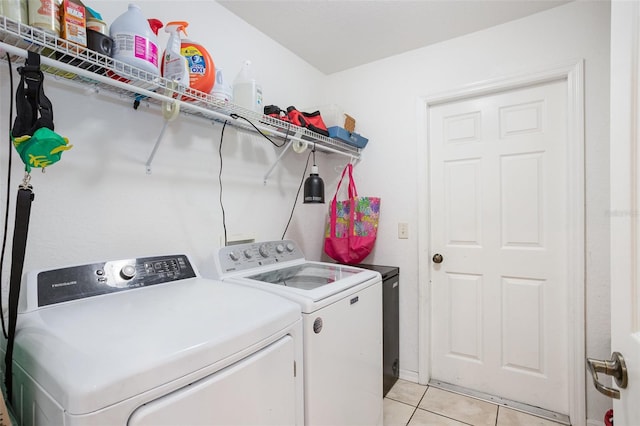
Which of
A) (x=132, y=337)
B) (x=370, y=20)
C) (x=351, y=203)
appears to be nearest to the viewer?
(x=132, y=337)

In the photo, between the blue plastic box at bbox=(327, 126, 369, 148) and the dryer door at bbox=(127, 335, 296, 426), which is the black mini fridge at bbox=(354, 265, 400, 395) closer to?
the blue plastic box at bbox=(327, 126, 369, 148)

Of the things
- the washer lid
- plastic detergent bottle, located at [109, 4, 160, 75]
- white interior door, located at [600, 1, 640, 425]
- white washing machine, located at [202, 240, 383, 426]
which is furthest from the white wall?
plastic detergent bottle, located at [109, 4, 160, 75]

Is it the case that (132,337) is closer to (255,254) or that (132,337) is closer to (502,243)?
(255,254)

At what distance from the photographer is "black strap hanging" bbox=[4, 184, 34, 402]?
0.81 m

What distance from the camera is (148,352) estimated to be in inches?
27.5

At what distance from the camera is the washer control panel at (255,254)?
1587 mm

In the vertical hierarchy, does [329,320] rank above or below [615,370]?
below

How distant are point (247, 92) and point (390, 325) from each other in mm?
1795

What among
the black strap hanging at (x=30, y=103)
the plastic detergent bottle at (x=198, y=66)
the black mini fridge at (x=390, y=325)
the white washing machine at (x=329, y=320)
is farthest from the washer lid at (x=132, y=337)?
the black mini fridge at (x=390, y=325)

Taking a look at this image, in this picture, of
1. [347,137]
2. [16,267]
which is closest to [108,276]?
[16,267]

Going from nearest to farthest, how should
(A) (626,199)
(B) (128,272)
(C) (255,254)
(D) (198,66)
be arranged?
1. (A) (626,199)
2. (B) (128,272)
3. (D) (198,66)
4. (C) (255,254)

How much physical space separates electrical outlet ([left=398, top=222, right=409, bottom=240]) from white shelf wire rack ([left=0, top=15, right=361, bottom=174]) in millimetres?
1211

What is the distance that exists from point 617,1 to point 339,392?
155 cm

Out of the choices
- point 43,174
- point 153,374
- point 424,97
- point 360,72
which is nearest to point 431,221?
point 424,97
